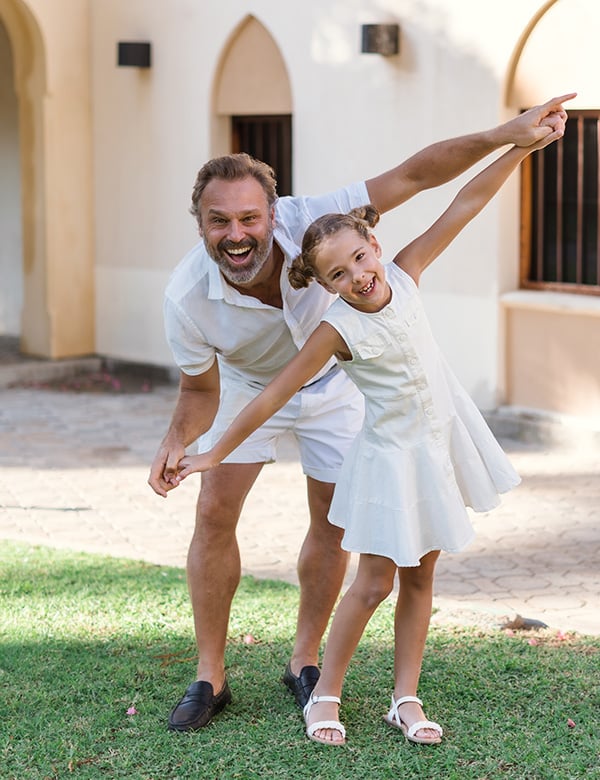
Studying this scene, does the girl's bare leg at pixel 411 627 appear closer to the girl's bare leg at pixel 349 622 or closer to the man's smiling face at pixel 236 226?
the girl's bare leg at pixel 349 622

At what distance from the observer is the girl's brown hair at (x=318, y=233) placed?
151 inches

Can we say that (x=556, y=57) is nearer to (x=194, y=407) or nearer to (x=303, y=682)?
(x=194, y=407)

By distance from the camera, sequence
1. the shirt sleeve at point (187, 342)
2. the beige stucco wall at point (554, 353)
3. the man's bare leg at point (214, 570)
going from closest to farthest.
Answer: the shirt sleeve at point (187, 342)
the man's bare leg at point (214, 570)
the beige stucco wall at point (554, 353)

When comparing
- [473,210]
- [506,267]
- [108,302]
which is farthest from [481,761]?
[108,302]

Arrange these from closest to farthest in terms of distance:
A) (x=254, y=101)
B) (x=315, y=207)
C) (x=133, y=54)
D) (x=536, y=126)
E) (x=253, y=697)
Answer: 1. (x=536, y=126)
2. (x=315, y=207)
3. (x=253, y=697)
4. (x=254, y=101)
5. (x=133, y=54)

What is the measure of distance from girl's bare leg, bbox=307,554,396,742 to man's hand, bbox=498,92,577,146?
4.47 feet

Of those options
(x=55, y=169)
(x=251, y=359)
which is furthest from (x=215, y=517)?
(x=55, y=169)

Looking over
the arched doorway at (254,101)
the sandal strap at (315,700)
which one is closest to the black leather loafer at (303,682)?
the sandal strap at (315,700)

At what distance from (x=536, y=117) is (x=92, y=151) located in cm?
1000

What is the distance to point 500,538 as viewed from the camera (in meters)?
7.09

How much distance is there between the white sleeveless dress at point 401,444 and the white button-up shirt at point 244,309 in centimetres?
25

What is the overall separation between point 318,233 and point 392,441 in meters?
0.68

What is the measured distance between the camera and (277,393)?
3.85 meters

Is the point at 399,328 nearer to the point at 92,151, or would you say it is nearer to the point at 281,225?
the point at 281,225
